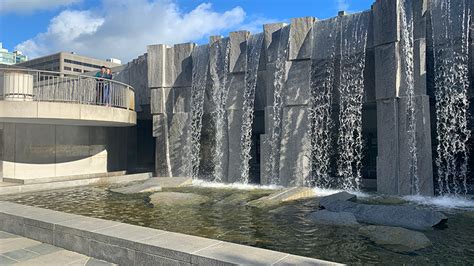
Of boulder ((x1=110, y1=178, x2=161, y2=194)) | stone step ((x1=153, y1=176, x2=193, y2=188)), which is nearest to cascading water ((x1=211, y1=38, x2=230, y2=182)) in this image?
stone step ((x1=153, y1=176, x2=193, y2=188))

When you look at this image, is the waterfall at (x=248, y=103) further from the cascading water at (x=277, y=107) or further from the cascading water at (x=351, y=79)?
the cascading water at (x=351, y=79)

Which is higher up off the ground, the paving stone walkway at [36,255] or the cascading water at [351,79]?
the cascading water at [351,79]

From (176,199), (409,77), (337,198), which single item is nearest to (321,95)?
(409,77)

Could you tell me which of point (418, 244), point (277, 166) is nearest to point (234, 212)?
point (418, 244)

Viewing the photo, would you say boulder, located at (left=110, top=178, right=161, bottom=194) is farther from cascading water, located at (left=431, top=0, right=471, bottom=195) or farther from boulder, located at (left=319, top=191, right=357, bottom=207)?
cascading water, located at (left=431, top=0, right=471, bottom=195)

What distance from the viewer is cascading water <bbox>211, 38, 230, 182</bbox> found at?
605 inches

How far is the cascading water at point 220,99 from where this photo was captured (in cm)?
1538

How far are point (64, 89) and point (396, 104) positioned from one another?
1481 cm

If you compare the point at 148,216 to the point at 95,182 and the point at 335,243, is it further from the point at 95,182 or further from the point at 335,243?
the point at 95,182

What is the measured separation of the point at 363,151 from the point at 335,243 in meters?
11.0

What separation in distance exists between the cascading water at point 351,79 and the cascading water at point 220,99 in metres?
4.97

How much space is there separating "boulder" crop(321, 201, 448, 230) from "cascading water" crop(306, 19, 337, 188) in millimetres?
5357

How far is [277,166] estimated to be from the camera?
13859 mm

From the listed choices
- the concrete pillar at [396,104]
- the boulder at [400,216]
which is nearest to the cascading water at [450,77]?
the concrete pillar at [396,104]
